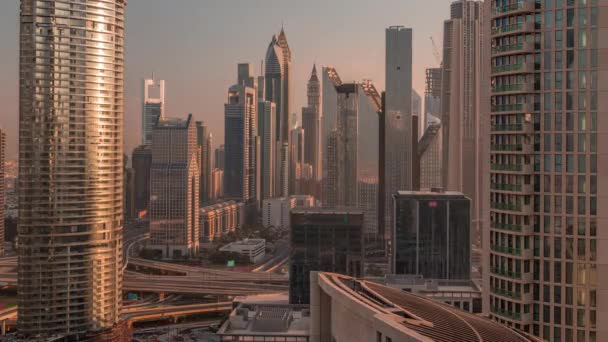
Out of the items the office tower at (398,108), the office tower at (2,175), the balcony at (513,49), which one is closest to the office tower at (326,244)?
the balcony at (513,49)

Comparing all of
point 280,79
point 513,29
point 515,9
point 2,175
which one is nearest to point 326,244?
point 513,29

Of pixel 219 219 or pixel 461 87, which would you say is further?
pixel 461 87

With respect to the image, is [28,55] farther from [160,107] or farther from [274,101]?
[274,101]

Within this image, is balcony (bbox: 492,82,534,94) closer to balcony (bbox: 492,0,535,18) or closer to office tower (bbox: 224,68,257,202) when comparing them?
balcony (bbox: 492,0,535,18)

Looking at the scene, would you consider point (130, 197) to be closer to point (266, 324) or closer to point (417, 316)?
point (266, 324)

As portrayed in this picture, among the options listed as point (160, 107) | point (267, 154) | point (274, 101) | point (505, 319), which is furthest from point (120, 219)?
point (274, 101)

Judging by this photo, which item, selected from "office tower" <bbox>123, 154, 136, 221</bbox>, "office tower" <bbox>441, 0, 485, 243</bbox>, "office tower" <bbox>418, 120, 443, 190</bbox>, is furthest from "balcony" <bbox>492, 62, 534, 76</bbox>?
"office tower" <bbox>123, 154, 136, 221</bbox>

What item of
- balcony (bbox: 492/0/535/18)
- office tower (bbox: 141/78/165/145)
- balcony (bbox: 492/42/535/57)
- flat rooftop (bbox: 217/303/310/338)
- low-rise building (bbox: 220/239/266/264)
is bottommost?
low-rise building (bbox: 220/239/266/264)

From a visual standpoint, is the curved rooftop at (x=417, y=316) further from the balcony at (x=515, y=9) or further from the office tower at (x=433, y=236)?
the office tower at (x=433, y=236)
